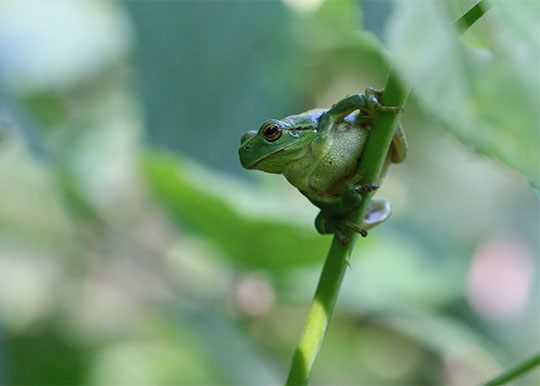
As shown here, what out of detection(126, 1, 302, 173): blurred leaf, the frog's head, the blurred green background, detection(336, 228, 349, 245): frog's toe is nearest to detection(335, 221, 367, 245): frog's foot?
detection(336, 228, 349, 245): frog's toe

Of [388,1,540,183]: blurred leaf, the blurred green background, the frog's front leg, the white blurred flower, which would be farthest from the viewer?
the white blurred flower

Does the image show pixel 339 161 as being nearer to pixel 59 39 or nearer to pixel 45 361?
pixel 45 361

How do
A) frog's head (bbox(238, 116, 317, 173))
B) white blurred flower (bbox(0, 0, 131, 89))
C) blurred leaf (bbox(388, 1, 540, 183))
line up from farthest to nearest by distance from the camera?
1. white blurred flower (bbox(0, 0, 131, 89))
2. frog's head (bbox(238, 116, 317, 173))
3. blurred leaf (bbox(388, 1, 540, 183))

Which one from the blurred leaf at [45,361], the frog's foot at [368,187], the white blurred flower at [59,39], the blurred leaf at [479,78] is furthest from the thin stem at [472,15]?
the white blurred flower at [59,39]

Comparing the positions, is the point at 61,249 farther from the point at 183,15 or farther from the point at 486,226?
the point at 486,226

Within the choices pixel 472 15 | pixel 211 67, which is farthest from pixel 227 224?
pixel 472 15

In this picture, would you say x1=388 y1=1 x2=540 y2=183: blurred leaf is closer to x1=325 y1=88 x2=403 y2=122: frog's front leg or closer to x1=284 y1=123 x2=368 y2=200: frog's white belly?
x1=325 y1=88 x2=403 y2=122: frog's front leg

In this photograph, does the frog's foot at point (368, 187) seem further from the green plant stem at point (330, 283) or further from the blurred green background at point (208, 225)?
the blurred green background at point (208, 225)

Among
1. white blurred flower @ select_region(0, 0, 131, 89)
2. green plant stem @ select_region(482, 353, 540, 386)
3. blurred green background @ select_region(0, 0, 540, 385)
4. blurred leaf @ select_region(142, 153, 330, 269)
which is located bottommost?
green plant stem @ select_region(482, 353, 540, 386)
